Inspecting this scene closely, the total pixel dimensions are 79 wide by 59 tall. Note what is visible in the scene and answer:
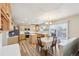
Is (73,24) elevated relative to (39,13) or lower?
lower

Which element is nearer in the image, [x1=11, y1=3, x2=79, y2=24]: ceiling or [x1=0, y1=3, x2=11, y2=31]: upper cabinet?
[x1=0, y1=3, x2=11, y2=31]: upper cabinet

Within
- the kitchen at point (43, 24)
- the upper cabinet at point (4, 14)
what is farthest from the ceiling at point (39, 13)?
the upper cabinet at point (4, 14)

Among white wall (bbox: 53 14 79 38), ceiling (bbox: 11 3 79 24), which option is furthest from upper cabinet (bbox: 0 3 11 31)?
white wall (bbox: 53 14 79 38)

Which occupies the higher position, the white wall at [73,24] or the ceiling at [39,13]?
the ceiling at [39,13]

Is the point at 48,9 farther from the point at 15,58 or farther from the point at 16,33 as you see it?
the point at 15,58

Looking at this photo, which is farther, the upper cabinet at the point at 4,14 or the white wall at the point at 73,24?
the white wall at the point at 73,24

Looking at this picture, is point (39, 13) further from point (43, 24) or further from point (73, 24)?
point (73, 24)

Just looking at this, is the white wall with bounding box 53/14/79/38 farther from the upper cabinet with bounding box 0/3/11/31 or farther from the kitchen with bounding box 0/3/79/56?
the upper cabinet with bounding box 0/3/11/31

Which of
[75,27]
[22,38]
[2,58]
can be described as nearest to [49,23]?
[75,27]

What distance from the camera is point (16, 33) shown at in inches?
68.4

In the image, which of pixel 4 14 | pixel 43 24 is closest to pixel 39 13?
pixel 43 24

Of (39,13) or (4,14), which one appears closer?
(4,14)

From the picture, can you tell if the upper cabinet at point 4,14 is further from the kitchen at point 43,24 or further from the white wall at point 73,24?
the white wall at point 73,24

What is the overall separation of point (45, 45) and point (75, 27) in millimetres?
1495
